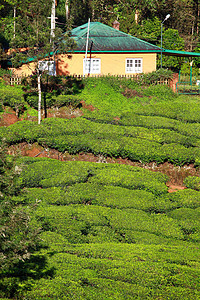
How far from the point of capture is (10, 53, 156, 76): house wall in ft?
115

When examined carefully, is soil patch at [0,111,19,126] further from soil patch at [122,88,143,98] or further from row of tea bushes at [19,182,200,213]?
soil patch at [122,88,143,98]

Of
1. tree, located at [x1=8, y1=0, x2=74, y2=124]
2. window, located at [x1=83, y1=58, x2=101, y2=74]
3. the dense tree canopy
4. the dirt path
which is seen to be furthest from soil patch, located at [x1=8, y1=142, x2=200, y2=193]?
the dense tree canopy

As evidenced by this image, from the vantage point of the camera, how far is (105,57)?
118ft

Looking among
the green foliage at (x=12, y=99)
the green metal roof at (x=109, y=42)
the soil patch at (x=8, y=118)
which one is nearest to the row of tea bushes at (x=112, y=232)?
the soil patch at (x=8, y=118)

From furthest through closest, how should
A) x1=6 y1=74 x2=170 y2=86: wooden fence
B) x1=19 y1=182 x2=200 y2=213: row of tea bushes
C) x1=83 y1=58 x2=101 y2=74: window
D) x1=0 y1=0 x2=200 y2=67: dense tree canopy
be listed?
x1=0 y1=0 x2=200 y2=67: dense tree canopy < x1=83 y1=58 x2=101 y2=74: window < x1=6 y1=74 x2=170 y2=86: wooden fence < x1=19 y1=182 x2=200 y2=213: row of tea bushes

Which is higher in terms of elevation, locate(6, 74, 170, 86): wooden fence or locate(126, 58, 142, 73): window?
locate(126, 58, 142, 73): window

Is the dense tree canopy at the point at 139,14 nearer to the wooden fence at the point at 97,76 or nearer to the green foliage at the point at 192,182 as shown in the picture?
the wooden fence at the point at 97,76

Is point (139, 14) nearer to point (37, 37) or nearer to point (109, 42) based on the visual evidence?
point (109, 42)

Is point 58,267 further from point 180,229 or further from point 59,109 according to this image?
point 59,109

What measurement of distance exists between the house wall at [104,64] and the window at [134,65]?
378mm

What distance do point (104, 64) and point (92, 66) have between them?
119 centimetres

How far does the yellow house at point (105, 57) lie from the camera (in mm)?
35344

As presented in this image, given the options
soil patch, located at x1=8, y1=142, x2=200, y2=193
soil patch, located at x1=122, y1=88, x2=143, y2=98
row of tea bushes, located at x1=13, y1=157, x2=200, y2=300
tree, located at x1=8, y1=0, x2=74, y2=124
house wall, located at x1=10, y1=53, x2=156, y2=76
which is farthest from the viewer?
house wall, located at x1=10, y1=53, x2=156, y2=76

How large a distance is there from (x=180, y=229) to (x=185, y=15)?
49.7 m
